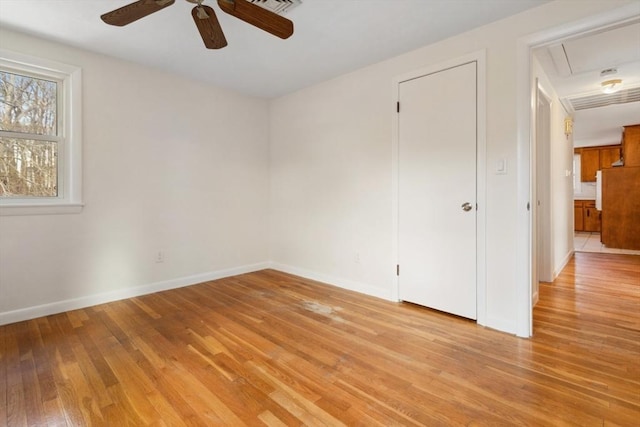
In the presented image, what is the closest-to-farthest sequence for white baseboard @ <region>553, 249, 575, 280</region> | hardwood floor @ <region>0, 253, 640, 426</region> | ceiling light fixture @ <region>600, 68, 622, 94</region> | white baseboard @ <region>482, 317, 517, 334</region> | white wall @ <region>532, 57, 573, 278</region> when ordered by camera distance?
hardwood floor @ <region>0, 253, 640, 426</region>
white baseboard @ <region>482, 317, 517, 334</region>
ceiling light fixture @ <region>600, 68, 622, 94</region>
white wall @ <region>532, 57, 573, 278</region>
white baseboard @ <region>553, 249, 575, 280</region>

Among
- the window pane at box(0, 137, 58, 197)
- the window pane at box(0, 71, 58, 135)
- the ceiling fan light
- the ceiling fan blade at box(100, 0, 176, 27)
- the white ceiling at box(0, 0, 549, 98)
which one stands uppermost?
the white ceiling at box(0, 0, 549, 98)

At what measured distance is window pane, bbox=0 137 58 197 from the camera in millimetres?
2686

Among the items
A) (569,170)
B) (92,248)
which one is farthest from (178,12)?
(569,170)

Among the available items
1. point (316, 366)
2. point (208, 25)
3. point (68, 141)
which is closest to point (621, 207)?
point (316, 366)

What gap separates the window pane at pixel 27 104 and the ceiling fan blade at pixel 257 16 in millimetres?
2243

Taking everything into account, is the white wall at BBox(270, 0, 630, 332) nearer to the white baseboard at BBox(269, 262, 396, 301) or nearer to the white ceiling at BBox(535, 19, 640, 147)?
the white baseboard at BBox(269, 262, 396, 301)

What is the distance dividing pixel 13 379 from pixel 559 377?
3197 millimetres

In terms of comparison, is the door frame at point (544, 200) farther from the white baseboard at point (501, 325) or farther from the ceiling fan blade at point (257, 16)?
the ceiling fan blade at point (257, 16)

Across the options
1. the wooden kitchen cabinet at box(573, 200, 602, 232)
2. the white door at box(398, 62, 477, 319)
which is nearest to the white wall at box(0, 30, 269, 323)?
the white door at box(398, 62, 477, 319)

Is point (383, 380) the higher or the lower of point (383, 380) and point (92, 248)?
the lower

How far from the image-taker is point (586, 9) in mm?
2051

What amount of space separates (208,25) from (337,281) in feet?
9.23

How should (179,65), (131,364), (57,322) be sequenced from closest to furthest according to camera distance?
1. (131,364)
2. (57,322)
3. (179,65)

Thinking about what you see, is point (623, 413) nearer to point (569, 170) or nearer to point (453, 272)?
point (453, 272)
